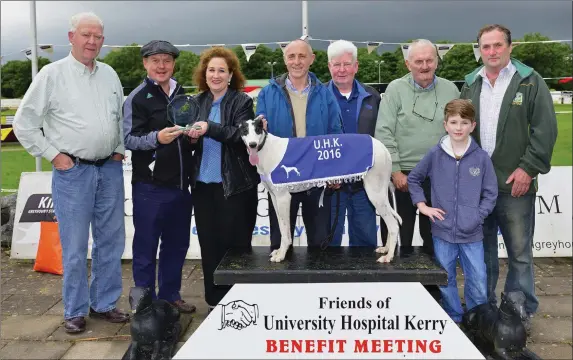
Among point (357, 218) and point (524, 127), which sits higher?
point (524, 127)

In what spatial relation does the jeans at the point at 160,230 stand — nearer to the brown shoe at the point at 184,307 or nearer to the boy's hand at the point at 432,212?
the brown shoe at the point at 184,307

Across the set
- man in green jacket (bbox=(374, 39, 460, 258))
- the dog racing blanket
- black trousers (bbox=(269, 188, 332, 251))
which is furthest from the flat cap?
man in green jacket (bbox=(374, 39, 460, 258))

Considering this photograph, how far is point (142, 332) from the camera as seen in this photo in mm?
3627

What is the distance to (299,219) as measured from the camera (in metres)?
6.75

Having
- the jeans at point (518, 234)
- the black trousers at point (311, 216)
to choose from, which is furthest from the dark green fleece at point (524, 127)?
the black trousers at point (311, 216)

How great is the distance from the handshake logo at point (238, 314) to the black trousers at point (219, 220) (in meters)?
0.95

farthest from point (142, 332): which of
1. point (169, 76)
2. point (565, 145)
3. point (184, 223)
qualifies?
point (565, 145)

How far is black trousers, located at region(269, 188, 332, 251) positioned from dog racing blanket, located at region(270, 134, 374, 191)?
0.45 metres

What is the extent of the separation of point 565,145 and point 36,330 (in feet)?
45.6

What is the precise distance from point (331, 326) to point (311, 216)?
117 centimetres

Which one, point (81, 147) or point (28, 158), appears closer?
point (81, 147)

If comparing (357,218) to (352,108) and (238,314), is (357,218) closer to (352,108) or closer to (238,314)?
(352,108)

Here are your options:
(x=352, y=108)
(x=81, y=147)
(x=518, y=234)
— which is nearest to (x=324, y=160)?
(x=352, y=108)

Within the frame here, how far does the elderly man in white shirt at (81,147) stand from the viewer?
4.19 m
